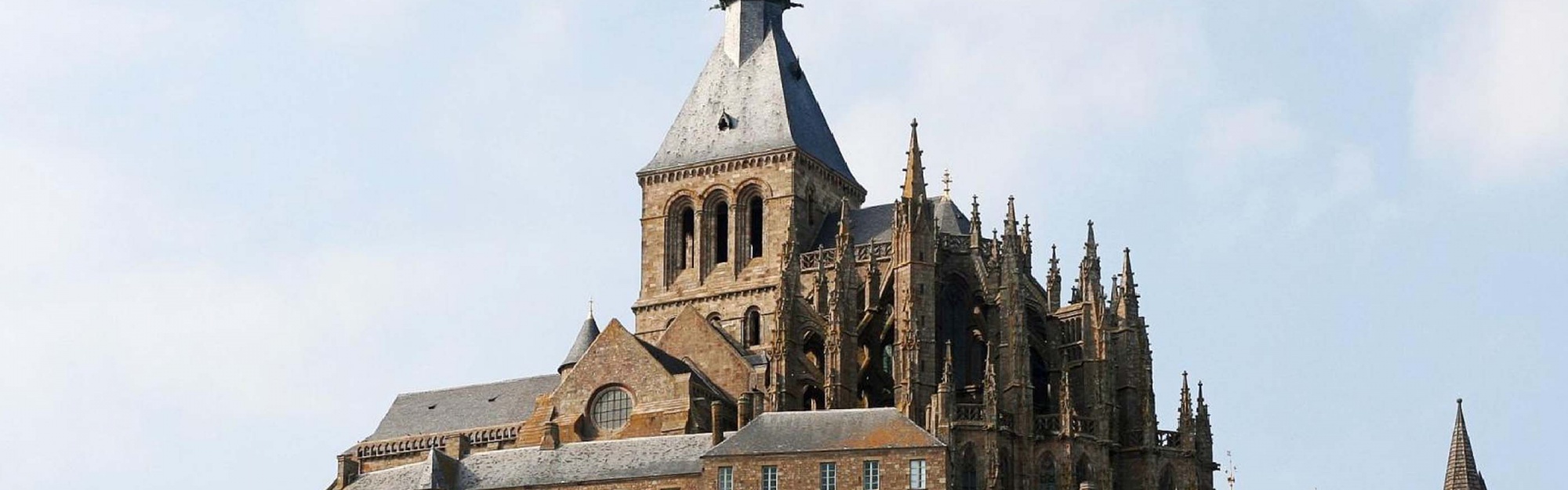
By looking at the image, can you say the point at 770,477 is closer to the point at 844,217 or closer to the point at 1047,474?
the point at 1047,474

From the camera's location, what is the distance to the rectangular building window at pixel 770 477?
78750 mm

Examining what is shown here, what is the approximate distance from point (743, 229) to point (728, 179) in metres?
1.98

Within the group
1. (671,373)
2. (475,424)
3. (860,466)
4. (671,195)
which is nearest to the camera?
(860,466)

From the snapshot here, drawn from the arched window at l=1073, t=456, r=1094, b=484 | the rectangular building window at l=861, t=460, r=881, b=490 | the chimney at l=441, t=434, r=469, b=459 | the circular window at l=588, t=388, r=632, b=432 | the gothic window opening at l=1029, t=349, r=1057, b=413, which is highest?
the gothic window opening at l=1029, t=349, r=1057, b=413

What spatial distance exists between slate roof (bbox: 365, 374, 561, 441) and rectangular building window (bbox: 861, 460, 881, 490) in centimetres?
1861

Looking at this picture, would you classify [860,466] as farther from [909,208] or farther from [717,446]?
[909,208]

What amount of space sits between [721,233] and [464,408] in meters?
11.5

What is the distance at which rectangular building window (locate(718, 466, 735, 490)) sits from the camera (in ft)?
260

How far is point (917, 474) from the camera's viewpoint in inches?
3083

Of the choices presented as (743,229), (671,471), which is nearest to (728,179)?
(743,229)

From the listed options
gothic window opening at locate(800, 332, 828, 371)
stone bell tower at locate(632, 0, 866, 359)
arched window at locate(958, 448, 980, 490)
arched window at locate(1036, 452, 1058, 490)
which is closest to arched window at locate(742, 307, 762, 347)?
stone bell tower at locate(632, 0, 866, 359)

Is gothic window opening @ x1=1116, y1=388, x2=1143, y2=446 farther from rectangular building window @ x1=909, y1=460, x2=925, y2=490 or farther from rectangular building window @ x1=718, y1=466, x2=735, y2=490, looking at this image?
rectangular building window @ x1=718, y1=466, x2=735, y2=490

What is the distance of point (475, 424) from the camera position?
9481 cm

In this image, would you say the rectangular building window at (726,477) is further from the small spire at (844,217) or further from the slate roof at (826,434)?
the small spire at (844,217)
